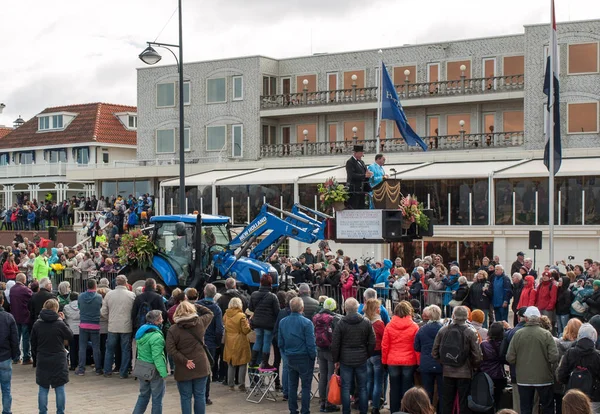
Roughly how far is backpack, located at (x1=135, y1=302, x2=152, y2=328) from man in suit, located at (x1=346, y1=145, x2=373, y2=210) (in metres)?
3.97

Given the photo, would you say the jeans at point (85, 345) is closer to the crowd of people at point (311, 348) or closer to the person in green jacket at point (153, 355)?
the crowd of people at point (311, 348)

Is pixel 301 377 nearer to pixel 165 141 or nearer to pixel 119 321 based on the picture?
pixel 119 321

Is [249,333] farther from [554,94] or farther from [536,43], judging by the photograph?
[536,43]

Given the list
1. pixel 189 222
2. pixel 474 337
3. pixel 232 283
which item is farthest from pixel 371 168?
pixel 189 222

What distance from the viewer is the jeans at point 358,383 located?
41.1 feet

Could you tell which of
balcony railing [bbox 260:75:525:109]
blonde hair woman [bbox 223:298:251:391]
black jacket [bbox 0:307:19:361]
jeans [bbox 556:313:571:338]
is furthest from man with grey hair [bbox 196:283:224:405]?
balcony railing [bbox 260:75:525:109]

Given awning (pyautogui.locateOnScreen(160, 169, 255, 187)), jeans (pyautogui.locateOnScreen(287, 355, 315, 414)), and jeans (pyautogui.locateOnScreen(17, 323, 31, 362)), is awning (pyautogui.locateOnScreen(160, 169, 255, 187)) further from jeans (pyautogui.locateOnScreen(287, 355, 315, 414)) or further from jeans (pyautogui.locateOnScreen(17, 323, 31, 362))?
jeans (pyautogui.locateOnScreen(287, 355, 315, 414))

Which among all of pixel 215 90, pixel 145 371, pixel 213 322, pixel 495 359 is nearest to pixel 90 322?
pixel 213 322

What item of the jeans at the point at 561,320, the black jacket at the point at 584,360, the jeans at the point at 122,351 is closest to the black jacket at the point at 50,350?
the jeans at the point at 122,351

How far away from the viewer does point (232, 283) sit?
1569 cm

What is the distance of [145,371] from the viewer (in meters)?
11.8

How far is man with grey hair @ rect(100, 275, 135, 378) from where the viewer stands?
1587 centimetres

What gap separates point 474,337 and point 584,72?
94.2ft

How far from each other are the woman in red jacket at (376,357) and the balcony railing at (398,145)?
27.6 metres
